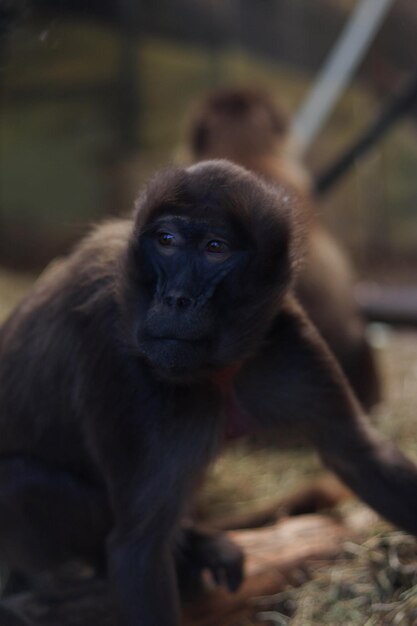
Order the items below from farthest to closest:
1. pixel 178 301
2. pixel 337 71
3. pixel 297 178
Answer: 1. pixel 337 71
2. pixel 297 178
3. pixel 178 301

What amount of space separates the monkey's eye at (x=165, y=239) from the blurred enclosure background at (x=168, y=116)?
15.8ft

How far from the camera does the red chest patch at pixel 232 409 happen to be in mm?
3398

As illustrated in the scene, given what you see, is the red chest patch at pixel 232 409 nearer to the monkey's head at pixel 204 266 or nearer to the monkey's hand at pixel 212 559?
the monkey's head at pixel 204 266

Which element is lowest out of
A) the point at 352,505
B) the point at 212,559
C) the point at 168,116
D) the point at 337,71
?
the point at 212,559

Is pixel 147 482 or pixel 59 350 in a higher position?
pixel 59 350

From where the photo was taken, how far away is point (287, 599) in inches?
149

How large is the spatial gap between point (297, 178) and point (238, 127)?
24.6 inches

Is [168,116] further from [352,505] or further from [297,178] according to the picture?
[352,505]

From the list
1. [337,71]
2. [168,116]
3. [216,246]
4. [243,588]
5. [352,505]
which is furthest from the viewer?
[168,116]

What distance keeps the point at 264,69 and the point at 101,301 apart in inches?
287

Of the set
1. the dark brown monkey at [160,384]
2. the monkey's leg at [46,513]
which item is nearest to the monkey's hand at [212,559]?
the dark brown monkey at [160,384]

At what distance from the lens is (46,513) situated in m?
3.69

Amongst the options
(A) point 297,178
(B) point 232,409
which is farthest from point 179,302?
(A) point 297,178

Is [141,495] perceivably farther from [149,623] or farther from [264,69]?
[264,69]
